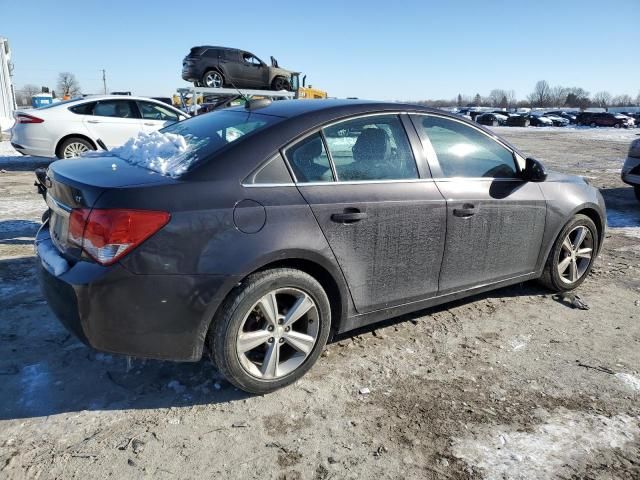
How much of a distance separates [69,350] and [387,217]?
2239mm

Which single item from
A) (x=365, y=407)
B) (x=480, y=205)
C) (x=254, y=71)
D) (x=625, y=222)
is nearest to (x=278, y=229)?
(x=365, y=407)

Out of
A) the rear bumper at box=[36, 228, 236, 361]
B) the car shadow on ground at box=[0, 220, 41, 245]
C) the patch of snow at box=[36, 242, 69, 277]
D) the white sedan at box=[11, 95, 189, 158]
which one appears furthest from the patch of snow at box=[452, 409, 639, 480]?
the white sedan at box=[11, 95, 189, 158]

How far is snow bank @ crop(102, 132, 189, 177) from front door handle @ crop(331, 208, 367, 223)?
Result: 2.91 ft

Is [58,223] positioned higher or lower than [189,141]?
lower

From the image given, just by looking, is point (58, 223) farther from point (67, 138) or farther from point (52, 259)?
point (67, 138)

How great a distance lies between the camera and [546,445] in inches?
96.2

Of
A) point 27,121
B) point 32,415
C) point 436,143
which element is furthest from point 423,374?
point 27,121

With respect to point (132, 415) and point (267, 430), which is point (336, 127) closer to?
point (267, 430)

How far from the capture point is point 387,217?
3035 millimetres

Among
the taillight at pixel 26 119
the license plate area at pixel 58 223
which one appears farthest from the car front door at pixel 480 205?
the taillight at pixel 26 119

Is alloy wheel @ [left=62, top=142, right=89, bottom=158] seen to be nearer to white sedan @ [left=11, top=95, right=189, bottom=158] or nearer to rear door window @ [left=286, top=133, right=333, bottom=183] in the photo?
white sedan @ [left=11, top=95, right=189, bottom=158]

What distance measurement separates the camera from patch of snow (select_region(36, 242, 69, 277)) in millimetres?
2480

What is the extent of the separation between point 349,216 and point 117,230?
1.27 meters

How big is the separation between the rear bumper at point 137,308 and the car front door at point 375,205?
77 centimetres
